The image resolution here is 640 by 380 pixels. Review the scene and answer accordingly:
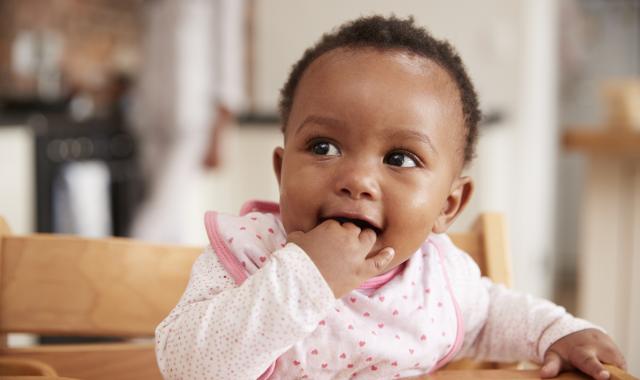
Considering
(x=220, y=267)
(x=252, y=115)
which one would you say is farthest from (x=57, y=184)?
(x=220, y=267)

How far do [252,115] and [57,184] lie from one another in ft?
2.66

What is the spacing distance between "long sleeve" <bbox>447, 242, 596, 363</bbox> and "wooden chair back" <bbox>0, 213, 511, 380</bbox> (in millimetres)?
81

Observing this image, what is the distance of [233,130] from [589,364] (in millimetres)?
2524

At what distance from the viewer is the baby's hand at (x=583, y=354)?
2.56ft

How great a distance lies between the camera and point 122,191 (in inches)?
128

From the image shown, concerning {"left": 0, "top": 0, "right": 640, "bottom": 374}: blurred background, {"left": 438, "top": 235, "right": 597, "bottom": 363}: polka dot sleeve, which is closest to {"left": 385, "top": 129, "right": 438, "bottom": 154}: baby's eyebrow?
{"left": 438, "top": 235, "right": 597, "bottom": 363}: polka dot sleeve

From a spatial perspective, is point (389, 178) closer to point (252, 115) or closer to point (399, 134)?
point (399, 134)

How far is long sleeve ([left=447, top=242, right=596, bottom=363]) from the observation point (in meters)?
0.88

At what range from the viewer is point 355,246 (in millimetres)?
682

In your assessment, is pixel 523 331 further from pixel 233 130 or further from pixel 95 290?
pixel 233 130

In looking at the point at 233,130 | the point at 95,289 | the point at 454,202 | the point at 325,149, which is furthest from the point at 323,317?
the point at 233,130

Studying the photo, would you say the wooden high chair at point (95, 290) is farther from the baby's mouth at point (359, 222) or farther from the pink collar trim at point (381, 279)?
the baby's mouth at point (359, 222)

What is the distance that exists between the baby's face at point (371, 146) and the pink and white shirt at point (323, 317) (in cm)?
7

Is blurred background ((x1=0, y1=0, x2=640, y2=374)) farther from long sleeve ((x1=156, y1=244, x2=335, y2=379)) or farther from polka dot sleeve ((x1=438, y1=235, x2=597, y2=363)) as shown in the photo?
long sleeve ((x1=156, y1=244, x2=335, y2=379))
